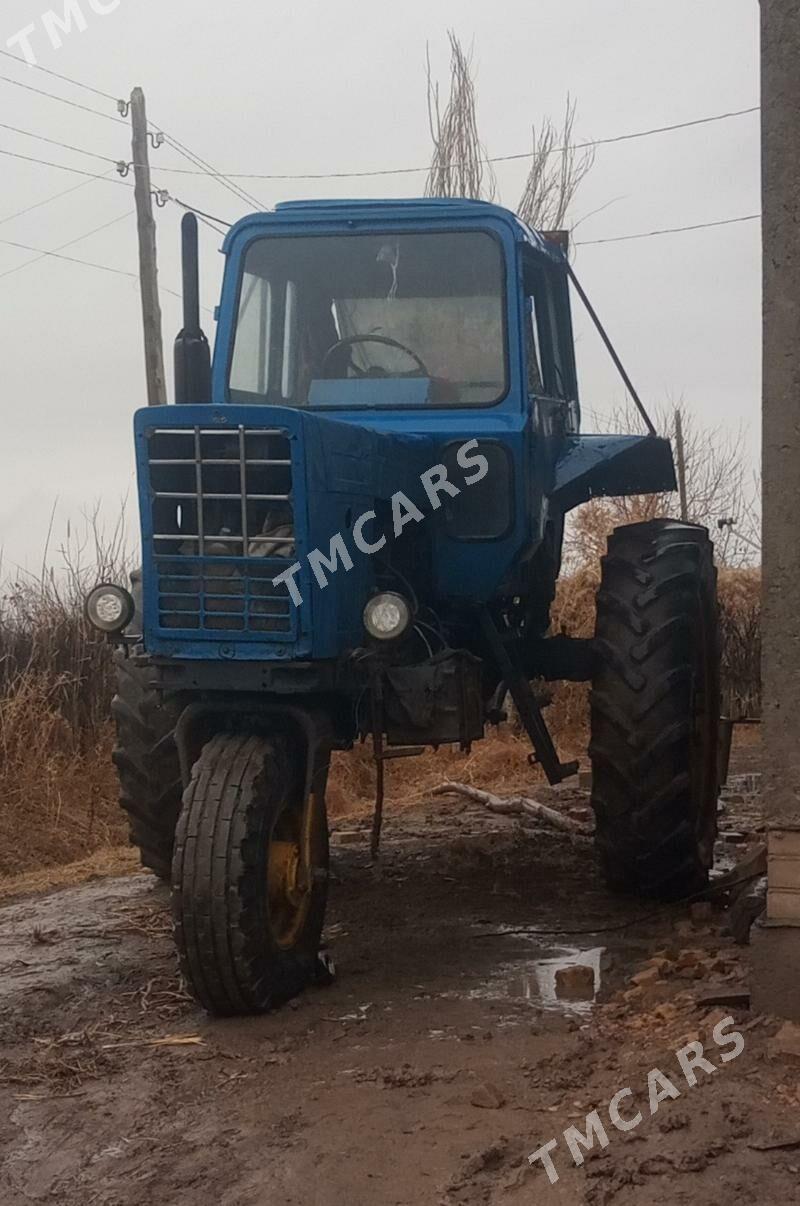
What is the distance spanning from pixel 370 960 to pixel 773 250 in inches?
123

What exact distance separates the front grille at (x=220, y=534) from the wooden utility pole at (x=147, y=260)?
10.5 meters

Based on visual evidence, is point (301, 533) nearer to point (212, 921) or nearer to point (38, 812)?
point (212, 921)

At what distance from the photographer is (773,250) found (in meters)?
4.59

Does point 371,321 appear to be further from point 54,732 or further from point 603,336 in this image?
point 54,732

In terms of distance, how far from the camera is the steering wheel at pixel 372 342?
6492 millimetres

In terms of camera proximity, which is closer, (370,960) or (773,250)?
(773,250)

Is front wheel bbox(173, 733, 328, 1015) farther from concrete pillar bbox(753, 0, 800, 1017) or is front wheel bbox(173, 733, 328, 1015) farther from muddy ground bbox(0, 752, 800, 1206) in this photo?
concrete pillar bbox(753, 0, 800, 1017)

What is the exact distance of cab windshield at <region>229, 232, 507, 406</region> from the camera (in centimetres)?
647

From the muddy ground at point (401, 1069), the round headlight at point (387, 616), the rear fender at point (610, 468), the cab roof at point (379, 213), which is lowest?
the muddy ground at point (401, 1069)

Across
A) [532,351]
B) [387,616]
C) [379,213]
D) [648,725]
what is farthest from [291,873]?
[379,213]

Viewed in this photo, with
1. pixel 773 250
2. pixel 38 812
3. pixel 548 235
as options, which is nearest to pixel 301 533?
pixel 773 250

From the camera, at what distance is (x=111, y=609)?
17.9 feet

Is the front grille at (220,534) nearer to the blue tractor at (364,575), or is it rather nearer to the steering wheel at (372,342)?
the blue tractor at (364,575)

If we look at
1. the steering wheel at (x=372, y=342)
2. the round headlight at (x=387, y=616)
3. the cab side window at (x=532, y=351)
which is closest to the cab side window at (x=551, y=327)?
the cab side window at (x=532, y=351)
